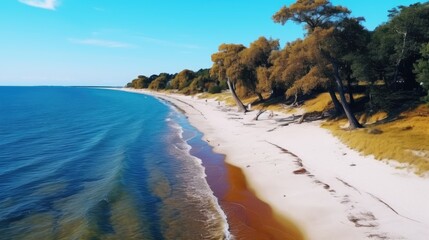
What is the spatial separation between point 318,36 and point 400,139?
35.6ft

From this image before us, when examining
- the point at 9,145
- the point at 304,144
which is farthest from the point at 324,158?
the point at 9,145

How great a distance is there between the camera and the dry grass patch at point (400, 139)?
760 inches

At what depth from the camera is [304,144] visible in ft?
91.7

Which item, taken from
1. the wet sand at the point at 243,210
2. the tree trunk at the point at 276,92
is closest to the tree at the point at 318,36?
the wet sand at the point at 243,210

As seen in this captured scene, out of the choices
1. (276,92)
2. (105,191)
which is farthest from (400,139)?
(276,92)

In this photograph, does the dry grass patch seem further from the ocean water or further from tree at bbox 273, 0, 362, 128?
the ocean water

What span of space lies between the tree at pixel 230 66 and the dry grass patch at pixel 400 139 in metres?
30.1

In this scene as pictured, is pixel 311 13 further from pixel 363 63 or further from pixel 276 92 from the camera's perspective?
pixel 276 92

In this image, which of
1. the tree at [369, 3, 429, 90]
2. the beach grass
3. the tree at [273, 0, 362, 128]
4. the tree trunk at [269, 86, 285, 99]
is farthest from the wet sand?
the tree trunk at [269, 86, 285, 99]

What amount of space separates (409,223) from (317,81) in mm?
17825

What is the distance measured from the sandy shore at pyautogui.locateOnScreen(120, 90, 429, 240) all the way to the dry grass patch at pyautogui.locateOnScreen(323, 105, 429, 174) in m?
0.71

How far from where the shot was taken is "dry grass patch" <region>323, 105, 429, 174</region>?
63.3ft

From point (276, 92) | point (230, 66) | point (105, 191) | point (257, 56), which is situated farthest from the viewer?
point (276, 92)

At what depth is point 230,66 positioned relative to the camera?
197 feet
